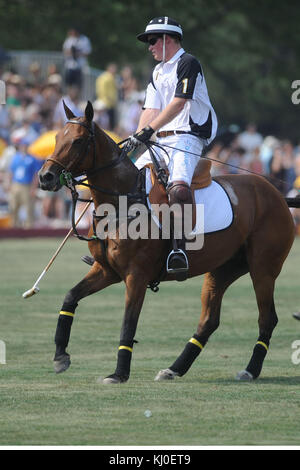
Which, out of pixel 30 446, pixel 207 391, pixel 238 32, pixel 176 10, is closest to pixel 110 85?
pixel 176 10

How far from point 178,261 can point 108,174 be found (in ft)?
2.96

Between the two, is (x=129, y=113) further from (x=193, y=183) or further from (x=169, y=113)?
(x=169, y=113)

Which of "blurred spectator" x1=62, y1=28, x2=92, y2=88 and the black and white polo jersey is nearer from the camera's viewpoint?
the black and white polo jersey

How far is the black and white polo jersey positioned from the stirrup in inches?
43.1

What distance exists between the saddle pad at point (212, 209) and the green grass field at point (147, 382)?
1.28m

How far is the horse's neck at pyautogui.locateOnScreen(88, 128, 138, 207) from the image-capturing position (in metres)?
9.17

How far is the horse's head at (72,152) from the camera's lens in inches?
347

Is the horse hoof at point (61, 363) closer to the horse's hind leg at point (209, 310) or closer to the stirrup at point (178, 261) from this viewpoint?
the horse's hind leg at point (209, 310)

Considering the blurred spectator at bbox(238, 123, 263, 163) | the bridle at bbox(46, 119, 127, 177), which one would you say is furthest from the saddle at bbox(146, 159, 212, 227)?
the blurred spectator at bbox(238, 123, 263, 163)

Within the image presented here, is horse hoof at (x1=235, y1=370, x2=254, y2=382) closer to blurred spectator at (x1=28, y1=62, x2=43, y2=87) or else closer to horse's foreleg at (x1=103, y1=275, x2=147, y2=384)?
horse's foreleg at (x1=103, y1=275, x2=147, y2=384)

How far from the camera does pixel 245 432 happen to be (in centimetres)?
732

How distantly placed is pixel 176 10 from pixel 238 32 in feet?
26.7

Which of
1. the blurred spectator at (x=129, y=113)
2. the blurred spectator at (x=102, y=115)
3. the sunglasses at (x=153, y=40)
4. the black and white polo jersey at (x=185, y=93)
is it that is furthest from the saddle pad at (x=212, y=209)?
the blurred spectator at (x=102, y=115)
